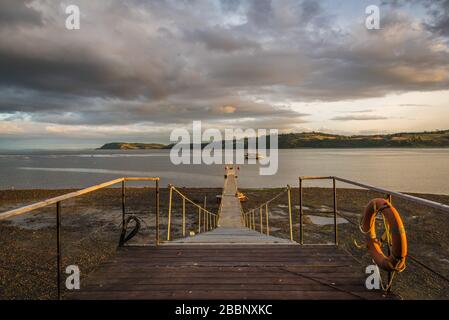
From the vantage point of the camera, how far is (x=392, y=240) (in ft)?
9.95

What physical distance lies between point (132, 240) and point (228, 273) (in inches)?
502

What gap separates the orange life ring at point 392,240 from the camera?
9.68 ft

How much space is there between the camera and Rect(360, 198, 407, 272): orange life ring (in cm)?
295

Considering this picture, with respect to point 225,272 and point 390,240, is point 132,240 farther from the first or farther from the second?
point 390,240

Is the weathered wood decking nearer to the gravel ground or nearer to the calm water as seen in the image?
the gravel ground

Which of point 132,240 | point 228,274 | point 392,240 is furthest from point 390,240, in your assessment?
point 132,240

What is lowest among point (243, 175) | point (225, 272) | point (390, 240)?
point (243, 175)

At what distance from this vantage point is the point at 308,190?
110ft

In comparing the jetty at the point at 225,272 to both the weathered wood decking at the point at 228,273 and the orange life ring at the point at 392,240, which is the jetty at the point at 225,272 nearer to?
the weathered wood decking at the point at 228,273

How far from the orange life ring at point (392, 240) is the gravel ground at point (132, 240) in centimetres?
95

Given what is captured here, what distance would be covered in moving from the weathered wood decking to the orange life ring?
335 millimetres

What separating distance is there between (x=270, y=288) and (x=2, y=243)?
641 inches
